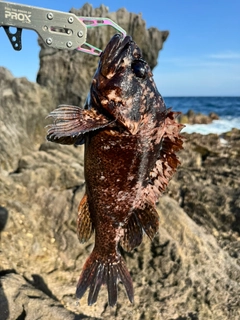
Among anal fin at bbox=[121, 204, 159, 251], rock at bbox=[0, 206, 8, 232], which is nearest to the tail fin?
anal fin at bbox=[121, 204, 159, 251]

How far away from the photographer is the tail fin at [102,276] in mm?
2375

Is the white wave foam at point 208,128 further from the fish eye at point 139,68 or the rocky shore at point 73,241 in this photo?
the fish eye at point 139,68

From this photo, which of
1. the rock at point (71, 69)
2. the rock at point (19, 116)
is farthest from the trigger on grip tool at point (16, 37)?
the rock at point (71, 69)

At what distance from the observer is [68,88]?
8336 mm

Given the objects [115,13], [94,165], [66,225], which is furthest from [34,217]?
[115,13]

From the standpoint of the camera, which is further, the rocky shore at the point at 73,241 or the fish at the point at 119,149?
the rocky shore at the point at 73,241

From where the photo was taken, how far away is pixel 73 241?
14.7ft

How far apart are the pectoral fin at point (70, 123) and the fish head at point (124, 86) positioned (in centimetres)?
13

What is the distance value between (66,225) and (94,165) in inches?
106

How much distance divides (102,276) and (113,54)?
4.93 ft

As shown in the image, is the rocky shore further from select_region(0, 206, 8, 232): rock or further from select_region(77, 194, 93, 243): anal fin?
select_region(77, 194, 93, 243): anal fin

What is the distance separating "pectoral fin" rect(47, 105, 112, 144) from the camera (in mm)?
1804

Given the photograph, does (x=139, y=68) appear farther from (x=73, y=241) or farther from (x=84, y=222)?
(x=73, y=241)

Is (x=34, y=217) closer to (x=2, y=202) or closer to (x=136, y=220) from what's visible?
(x=2, y=202)
